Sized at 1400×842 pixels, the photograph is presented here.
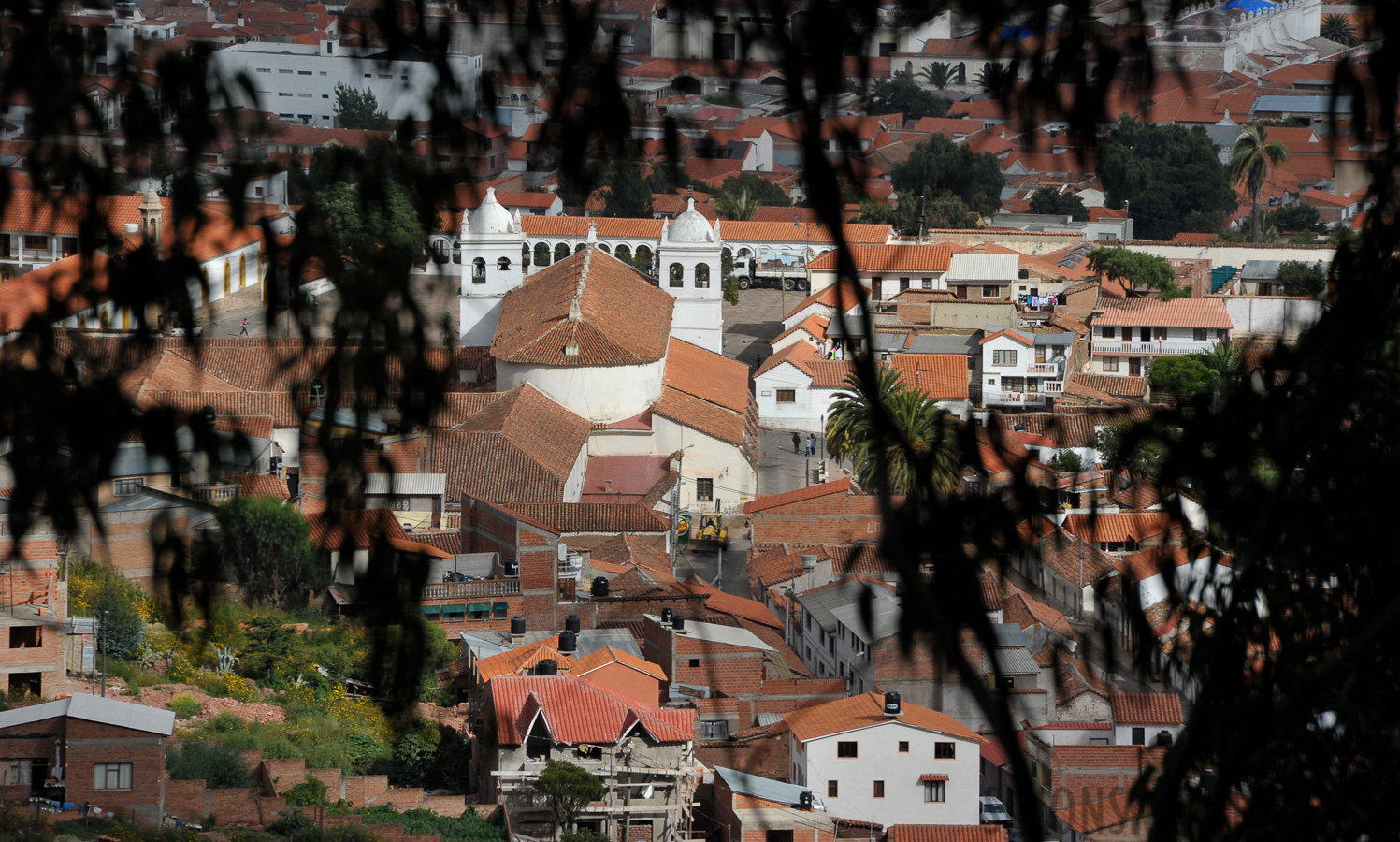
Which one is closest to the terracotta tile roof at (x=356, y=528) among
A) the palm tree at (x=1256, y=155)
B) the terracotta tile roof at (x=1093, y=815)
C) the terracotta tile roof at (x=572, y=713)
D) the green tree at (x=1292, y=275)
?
the terracotta tile roof at (x=572, y=713)

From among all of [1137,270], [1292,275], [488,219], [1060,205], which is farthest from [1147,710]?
[1060,205]

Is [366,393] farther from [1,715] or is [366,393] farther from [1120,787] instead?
[1120,787]

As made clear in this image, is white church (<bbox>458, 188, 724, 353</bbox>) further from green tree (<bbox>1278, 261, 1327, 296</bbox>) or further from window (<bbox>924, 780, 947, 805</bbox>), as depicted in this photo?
green tree (<bbox>1278, 261, 1327, 296</bbox>)

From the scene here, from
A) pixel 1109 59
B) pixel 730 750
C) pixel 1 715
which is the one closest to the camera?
pixel 1109 59

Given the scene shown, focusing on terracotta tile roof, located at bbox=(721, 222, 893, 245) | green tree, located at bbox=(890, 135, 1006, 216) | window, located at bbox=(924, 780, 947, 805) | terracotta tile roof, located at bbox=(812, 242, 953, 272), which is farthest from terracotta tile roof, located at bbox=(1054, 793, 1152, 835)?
green tree, located at bbox=(890, 135, 1006, 216)

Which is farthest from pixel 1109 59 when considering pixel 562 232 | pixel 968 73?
pixel 968 73

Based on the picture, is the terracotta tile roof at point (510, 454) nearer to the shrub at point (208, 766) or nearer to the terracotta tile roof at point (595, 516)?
the terracotta tile roof at point (595, 516)
